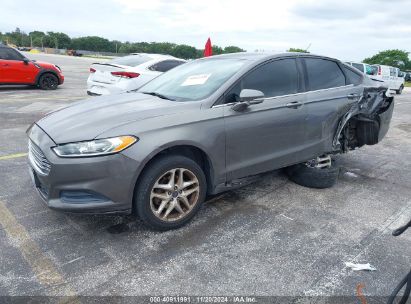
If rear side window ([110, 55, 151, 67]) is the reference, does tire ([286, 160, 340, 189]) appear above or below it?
below

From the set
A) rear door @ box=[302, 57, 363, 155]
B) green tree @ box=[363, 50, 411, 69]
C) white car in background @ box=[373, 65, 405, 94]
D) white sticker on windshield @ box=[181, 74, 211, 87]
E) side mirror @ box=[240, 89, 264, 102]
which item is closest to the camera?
side mirror @ box=[240, 89, 264, 102]

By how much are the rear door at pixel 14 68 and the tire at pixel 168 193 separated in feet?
33.8

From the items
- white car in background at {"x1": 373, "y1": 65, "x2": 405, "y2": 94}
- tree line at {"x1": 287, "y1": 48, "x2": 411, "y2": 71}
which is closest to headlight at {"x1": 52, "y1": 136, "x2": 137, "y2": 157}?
white car in background at {"x1": 373, "y1": 65, "x2": 405, "y2": 94}

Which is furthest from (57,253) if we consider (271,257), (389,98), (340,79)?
(389,98)

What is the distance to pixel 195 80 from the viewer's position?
12.6ft

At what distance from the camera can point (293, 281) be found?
8.63ft

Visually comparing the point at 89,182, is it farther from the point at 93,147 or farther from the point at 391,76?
the point at 391,76

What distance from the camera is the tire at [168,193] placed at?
9.83 ft

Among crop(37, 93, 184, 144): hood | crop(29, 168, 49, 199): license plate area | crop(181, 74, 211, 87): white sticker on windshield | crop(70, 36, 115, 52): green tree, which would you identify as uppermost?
crop(70, 36, 115, 52): green tree

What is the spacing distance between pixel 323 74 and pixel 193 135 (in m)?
2.21

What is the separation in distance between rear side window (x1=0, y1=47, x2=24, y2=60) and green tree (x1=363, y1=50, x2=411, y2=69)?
7838cm

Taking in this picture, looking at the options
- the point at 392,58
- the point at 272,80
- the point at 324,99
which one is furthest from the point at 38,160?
the point at 392,58

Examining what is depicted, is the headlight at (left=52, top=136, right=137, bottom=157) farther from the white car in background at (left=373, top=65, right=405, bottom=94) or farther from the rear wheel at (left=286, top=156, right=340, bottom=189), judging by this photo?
the white car in background at (left=373, top=65, right=405, bottom=94)

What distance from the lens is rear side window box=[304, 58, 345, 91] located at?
430cm
